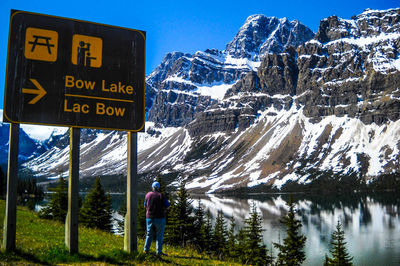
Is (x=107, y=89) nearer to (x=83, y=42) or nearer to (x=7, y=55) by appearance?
(x=83, y=42)

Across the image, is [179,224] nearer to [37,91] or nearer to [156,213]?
[156,213]

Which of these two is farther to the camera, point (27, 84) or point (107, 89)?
point (107, 89)

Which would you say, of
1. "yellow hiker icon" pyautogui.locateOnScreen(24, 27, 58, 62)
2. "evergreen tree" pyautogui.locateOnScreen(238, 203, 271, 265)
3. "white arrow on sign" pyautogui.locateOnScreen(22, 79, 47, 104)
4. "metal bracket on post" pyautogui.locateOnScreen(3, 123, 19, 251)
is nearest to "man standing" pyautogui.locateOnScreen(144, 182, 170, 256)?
"metal bracket on post" pyautogui.locateOnScreen(3, 123, 19, 251)

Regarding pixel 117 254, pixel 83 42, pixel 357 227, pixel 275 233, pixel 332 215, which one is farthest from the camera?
pixel 332 215

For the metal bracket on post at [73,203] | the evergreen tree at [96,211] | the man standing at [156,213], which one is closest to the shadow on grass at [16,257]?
the metal bracket on post at [73,203]

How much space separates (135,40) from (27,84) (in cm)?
479

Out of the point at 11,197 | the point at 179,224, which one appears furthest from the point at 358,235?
the point at 11,197

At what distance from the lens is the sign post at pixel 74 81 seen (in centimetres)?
1312

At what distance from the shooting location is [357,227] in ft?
329

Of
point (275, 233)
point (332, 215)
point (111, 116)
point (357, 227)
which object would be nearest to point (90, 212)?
point (111, 116)

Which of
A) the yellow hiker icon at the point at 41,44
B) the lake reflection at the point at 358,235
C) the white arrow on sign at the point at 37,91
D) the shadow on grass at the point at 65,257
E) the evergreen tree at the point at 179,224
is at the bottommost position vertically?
the lake reflection at the point at 358,235

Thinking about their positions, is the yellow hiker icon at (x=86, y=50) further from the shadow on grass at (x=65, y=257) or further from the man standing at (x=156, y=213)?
the shadow on grass at (x=65, y=257)

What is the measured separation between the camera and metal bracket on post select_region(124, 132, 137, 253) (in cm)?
1368

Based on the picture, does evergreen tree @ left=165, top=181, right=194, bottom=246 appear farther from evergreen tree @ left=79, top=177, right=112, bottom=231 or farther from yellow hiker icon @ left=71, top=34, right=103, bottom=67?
yellow hiker icon @ left=71, top=34, right=103, bottom=67
